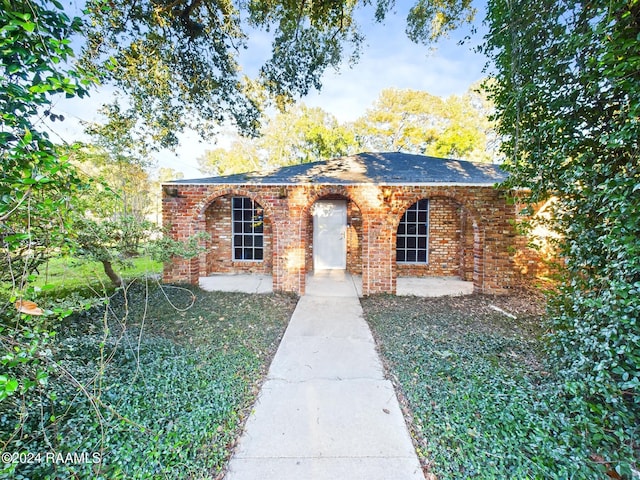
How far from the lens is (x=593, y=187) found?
6.55 feet

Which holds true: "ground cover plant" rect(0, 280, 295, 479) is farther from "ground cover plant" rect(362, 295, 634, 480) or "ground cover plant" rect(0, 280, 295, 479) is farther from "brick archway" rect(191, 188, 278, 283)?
"brick archway" rect(191, 188, 278, 283)

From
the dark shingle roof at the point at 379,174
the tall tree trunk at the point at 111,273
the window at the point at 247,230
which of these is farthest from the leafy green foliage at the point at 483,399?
the tall tree trunk at the point at 111,273

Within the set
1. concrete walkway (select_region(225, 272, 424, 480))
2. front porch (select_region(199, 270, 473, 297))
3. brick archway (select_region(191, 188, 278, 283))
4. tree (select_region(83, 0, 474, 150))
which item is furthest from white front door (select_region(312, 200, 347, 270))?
concrete walkway (select_region(225, 272, 424, 480))

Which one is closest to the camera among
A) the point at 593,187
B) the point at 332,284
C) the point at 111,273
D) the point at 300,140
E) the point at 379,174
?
the point at 593,187

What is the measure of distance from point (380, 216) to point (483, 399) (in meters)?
4.23

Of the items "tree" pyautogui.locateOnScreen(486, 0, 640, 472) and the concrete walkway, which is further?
the concrete walkway

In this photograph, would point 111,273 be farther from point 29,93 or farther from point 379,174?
point 379,174

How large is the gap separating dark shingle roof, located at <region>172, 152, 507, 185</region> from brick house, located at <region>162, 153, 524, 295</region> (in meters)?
0.03

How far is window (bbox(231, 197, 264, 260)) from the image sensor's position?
316 inches

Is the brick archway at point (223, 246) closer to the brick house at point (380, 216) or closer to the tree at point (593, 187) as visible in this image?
the brick house at point (380, 216)

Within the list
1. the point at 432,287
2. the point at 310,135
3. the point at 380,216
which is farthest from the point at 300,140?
the point at 432,287

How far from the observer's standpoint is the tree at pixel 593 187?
5.56 feet

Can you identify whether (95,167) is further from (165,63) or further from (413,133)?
(413,133)

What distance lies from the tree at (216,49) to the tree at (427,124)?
13.5 metres
